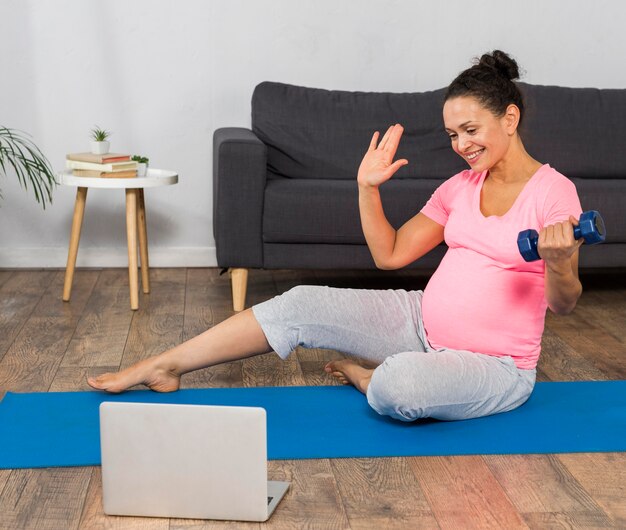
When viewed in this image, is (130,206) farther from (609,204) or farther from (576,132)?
(576,132)

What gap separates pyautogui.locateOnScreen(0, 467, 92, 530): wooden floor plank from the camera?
1.57 meters

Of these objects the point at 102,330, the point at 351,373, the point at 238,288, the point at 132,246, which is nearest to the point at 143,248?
the point at 132,246

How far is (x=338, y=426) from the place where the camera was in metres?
1.98

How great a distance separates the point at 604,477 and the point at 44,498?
105 centimetres

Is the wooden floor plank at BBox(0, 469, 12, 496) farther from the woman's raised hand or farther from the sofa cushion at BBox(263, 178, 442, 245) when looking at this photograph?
the sofa cushion at BBox(263, 178, 442, 245)

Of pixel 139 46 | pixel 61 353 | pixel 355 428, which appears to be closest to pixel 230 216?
pixel 61 353

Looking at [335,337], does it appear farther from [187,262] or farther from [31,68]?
[31,68]

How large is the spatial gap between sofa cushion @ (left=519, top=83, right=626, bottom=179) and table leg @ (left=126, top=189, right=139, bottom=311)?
1.55m

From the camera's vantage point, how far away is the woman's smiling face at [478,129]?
1.97 m

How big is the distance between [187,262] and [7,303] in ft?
3.05

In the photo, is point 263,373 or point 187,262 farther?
point 187,262

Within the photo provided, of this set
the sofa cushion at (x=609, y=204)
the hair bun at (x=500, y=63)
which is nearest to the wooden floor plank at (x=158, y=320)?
the hair bun at (x=500, y=63)

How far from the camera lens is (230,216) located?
3150 mm

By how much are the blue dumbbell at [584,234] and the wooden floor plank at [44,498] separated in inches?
36.9
